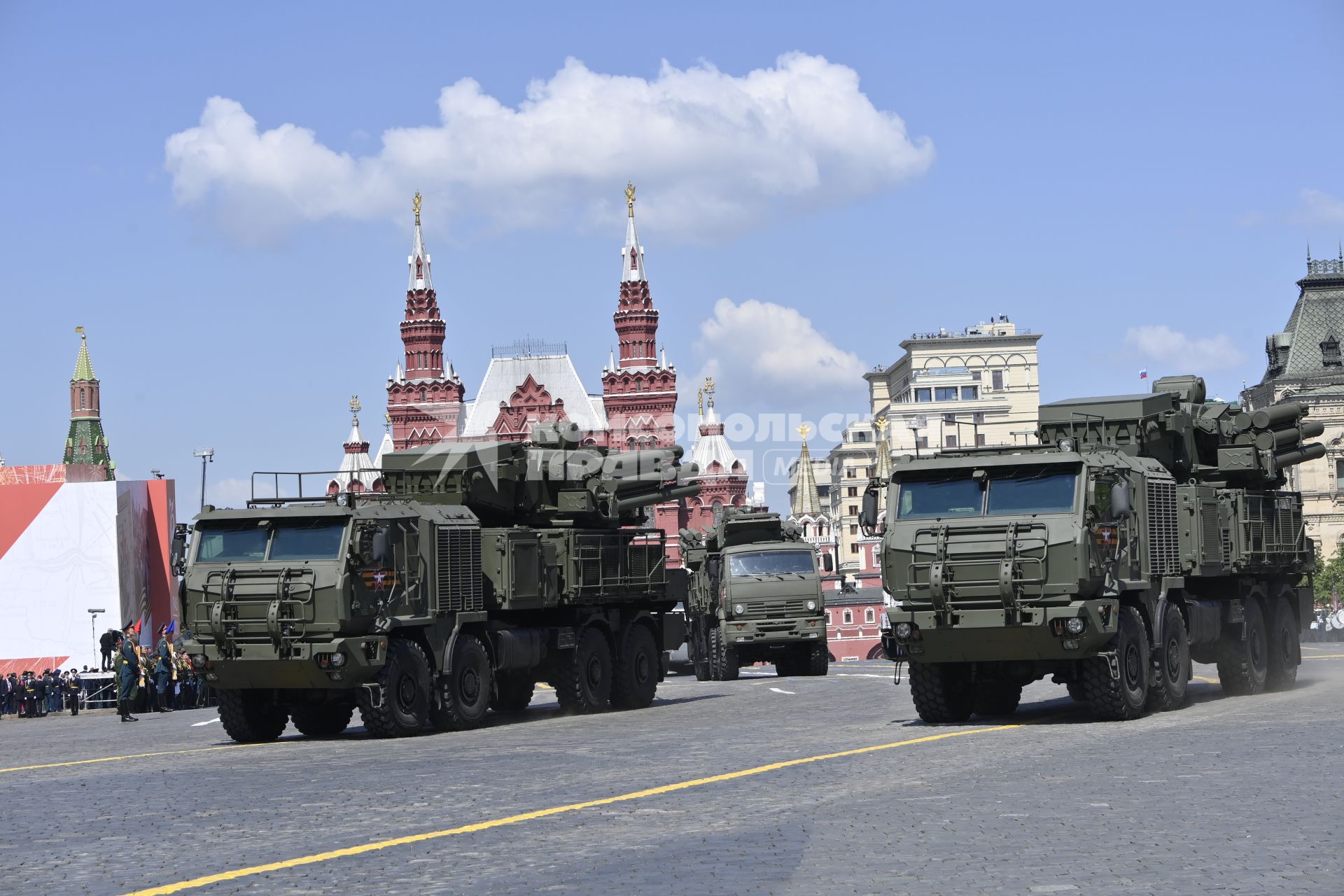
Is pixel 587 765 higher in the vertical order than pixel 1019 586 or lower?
lower

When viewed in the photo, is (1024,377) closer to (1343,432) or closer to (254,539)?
(1343,432)

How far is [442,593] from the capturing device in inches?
884

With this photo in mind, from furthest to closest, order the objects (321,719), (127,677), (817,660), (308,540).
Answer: (817,660)
(127,677)
(321,719)
(308,540)

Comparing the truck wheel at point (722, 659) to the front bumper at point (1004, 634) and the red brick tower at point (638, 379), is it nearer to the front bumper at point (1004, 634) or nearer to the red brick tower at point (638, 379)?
the front bumper at point (1004, 634)

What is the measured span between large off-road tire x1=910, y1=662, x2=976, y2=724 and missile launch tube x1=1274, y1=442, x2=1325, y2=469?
7.60 metres

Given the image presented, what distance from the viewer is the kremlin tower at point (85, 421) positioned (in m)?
186

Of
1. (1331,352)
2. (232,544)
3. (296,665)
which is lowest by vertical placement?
(296,665)

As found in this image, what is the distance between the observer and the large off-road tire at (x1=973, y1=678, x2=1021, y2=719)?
70.5 ft

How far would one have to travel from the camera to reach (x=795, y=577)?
34906 millimetres

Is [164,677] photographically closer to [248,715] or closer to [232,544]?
[248,715]

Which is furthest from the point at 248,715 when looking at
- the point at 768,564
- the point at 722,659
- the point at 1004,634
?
the point at 722,659

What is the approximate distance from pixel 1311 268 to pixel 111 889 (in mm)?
121092

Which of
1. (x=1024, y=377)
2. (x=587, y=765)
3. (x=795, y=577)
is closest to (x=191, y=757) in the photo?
(x=587, y=765)

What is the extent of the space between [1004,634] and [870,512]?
1981 mm
